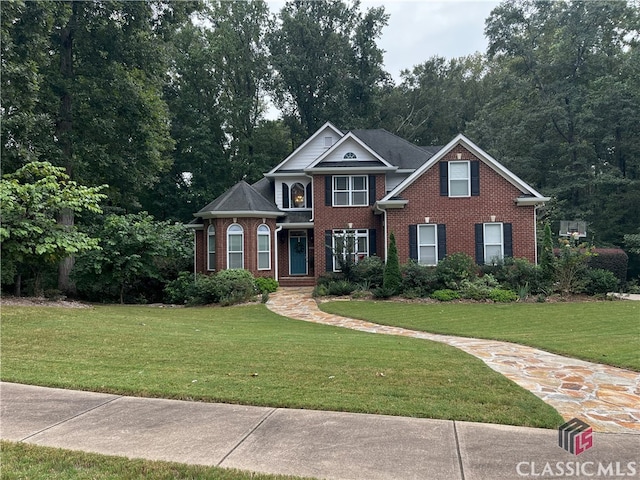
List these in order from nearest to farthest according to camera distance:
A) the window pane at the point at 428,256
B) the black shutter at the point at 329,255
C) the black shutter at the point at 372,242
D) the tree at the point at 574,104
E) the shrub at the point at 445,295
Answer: the shrub at the point at 445,295 < the window pane at the point at 428,256 < the black shutter at the point at 329,255 < the black shutter at the point at 372,242 < the tree at the point at 574,104

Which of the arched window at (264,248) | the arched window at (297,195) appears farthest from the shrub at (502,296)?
the arched window at (297,195)

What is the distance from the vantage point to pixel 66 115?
1981 centimetres

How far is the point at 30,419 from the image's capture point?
4.29 m

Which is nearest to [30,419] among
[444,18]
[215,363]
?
[215,363]

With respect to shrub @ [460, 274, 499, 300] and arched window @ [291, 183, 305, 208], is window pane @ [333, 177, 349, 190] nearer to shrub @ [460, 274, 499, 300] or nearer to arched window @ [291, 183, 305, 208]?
arched window @ [291, 183, 305, 208]

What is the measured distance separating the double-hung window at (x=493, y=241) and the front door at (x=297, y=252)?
8.84 meters

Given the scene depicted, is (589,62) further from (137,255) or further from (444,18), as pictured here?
(137,255)

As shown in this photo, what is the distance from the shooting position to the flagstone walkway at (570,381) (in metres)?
4.66

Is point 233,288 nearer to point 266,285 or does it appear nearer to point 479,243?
point 266,285

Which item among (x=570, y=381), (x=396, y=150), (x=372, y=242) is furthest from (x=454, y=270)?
(x=570, y=381)

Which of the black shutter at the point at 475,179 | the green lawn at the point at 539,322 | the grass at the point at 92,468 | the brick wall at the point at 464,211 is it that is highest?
the black shutter at the point at 475,179

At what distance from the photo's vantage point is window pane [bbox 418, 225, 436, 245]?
18219mm

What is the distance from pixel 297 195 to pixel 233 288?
7.85 m

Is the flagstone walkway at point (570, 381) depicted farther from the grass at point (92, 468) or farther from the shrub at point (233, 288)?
the shrub at point (233, 288)
